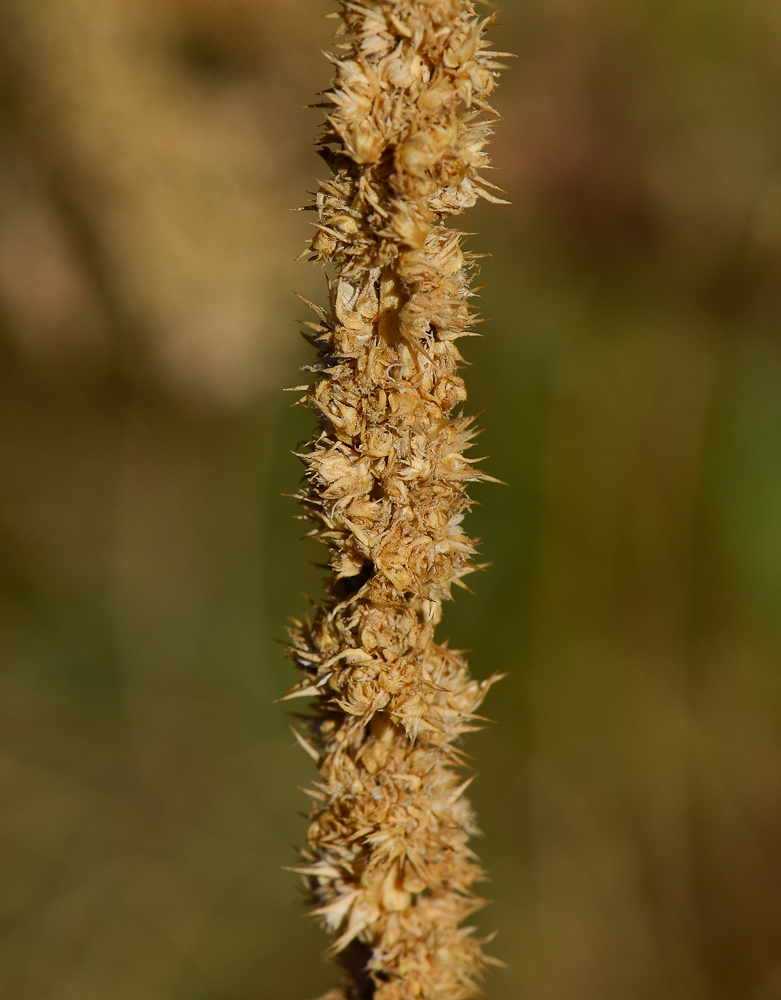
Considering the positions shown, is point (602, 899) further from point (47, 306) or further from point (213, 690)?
point (47, 306)

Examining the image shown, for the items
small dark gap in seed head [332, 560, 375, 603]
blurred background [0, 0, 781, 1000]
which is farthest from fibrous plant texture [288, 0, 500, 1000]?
blurred background [0, 0, 781, 1000]

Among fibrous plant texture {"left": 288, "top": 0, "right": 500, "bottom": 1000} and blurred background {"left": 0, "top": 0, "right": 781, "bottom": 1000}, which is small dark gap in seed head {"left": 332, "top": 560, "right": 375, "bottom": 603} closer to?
fibrous plant texture {"left": 288, "top": 0, "right": 500, "bottom": 1000}

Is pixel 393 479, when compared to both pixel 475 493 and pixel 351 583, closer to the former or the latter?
pixel 351 583

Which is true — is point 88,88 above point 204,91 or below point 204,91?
below

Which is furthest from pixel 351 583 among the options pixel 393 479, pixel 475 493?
pixel 475 493

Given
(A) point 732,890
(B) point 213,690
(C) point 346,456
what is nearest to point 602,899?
(A) point 732,890

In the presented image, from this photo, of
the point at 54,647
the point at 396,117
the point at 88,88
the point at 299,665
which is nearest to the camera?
the point at 396,117

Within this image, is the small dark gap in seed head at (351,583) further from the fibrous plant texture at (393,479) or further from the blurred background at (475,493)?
the blurred background at (475,493)

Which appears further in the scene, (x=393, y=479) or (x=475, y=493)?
(x=475, y=493)
